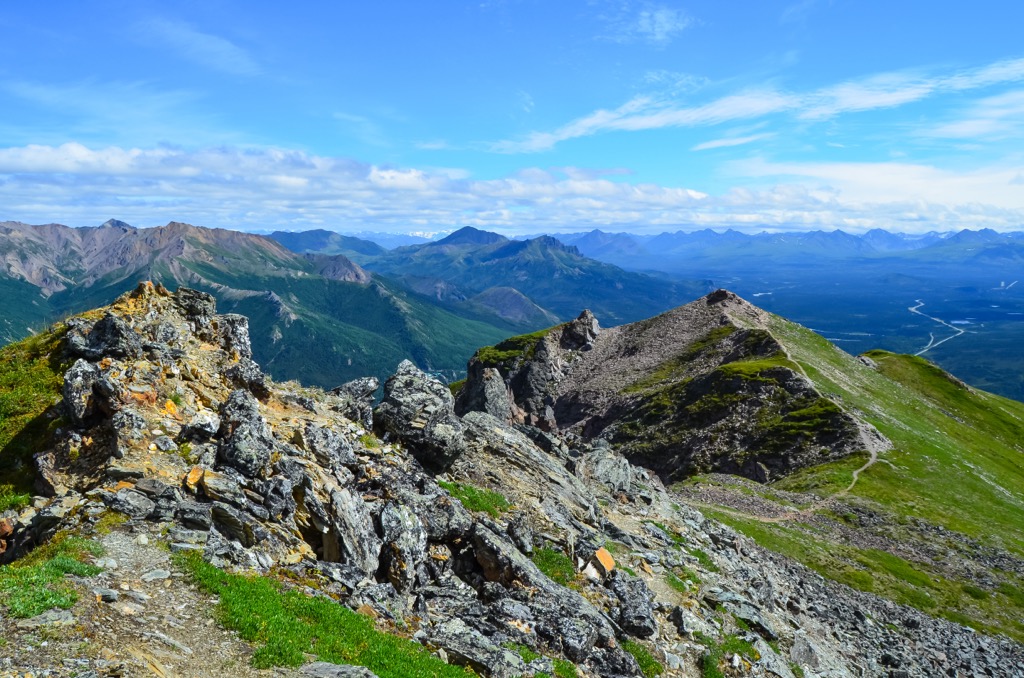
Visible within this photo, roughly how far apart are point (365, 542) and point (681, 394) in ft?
368

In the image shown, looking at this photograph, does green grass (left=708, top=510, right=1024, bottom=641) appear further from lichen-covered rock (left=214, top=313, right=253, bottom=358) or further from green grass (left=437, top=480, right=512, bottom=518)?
lichen-covered rock (left=214, top=313, right=253, bottom=358)

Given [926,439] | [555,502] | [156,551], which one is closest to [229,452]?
[156,551]

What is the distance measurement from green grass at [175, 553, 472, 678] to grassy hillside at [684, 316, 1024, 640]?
172 feet

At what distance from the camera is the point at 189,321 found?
32531mm

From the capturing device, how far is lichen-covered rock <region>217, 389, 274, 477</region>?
72.1 ft

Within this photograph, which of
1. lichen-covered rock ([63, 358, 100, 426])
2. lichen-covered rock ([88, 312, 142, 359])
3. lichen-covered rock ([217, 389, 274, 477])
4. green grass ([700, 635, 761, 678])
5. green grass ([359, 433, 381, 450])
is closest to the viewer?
lichen-covered rock ([63, 358, 100, 426])

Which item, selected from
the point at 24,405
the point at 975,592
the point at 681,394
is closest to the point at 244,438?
the point at 24,405

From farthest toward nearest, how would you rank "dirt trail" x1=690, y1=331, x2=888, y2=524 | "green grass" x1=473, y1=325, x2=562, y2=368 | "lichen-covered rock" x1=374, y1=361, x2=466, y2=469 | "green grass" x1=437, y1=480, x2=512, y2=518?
"green grass" x1=473, y1=325, x2=562, y2=368 < "dirt trail" x1=690, y1=331, x2=888, y2=524 < "lichen-covered rock" x1=374, y1=361, x2=466, y2=469 < "green grass" x1=437, y1=480, x2=512, y2=518

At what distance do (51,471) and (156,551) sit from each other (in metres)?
6.75

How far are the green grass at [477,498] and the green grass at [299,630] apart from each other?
12.0 metres

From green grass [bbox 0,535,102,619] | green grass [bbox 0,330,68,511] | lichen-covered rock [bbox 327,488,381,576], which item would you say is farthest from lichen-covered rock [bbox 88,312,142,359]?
lichen-covered rock [bbox 327,488,381,576]

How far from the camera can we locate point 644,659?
24.8m

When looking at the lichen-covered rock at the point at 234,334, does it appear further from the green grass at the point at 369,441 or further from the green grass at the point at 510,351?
the green grass at the point at 510,351

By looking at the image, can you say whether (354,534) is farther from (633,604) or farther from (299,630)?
(633,604)
